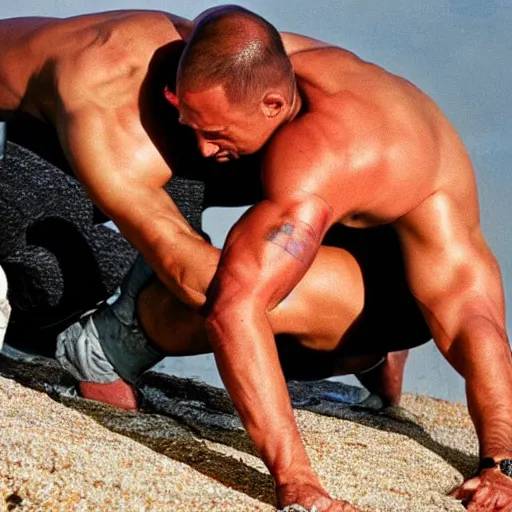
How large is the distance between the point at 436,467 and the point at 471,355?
9.3 inches

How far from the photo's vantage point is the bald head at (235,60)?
2.02 meters

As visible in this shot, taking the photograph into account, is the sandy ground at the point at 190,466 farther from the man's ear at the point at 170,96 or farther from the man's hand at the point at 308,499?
the man's ear at the point at 170,96

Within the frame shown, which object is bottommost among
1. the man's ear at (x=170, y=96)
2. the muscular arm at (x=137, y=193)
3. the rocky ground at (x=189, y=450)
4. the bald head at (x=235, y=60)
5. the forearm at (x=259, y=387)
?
the rocky ground at (x=189, y=450)

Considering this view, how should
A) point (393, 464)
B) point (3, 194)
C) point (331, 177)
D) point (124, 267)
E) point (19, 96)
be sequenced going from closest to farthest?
1. point (331, 177)
2. point (393, 464)
3. point (19, 96)
4. point (3, 194)
5. point (124, 267)

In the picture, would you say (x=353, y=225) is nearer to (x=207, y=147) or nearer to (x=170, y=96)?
(x=207, y=147)

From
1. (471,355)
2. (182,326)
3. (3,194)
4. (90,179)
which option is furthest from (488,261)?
(3,194)

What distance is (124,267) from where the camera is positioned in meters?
3.13

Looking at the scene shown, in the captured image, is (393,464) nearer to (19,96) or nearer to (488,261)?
(488,261)

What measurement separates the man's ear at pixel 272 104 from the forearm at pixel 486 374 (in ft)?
1.88

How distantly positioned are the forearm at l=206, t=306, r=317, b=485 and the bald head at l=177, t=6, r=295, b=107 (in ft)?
1.45

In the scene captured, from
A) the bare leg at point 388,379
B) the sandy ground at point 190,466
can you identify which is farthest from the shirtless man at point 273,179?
the bare leg at point 388,379

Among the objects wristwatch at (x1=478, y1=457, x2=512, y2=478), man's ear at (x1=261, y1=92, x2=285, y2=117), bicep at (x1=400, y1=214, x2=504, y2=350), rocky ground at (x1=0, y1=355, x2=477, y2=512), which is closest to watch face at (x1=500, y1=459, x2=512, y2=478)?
wristwatch at (x1=478, y1=457, x2=512, y2=478)

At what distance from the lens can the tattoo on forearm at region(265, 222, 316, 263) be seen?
6.25ft

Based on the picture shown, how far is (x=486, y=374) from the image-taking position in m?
2.19
